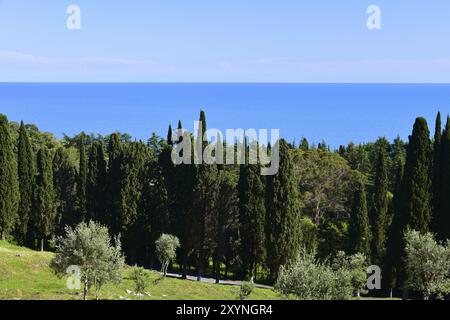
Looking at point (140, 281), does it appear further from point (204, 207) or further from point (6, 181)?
point (6, 181)

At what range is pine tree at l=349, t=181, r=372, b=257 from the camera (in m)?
49.1

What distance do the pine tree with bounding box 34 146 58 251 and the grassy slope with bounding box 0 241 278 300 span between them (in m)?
15.6

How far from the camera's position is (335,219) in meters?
57.8

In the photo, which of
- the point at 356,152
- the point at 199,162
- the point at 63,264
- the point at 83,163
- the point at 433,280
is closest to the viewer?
the point at 63,264

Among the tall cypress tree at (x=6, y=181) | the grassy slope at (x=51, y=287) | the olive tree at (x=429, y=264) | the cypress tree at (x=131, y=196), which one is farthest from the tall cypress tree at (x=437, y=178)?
the tall cypress tree at (x=6, y=181)

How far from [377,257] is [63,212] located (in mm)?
32651

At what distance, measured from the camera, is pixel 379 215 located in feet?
168

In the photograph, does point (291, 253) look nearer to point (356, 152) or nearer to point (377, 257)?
point (377, 257)

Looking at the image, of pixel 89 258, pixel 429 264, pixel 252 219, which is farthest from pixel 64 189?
pixel 429 264

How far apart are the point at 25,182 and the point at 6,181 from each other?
580 cm

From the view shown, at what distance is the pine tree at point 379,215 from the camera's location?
1986 inches
